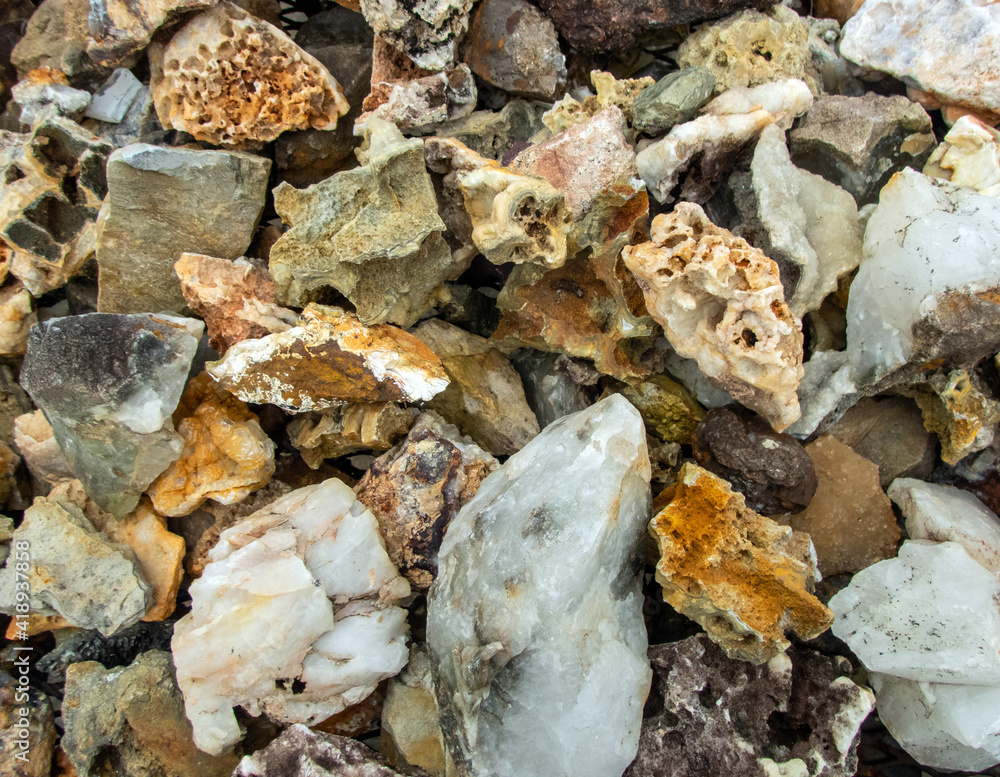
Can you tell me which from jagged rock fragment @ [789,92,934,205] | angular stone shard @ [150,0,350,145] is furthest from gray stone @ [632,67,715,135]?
angular stone shard @ [150,0,350,145]

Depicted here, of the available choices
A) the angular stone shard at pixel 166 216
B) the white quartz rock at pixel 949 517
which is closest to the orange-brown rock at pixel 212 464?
the angular stone shard at pixel 166 216

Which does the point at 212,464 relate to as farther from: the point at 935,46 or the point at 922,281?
the point at 935,46

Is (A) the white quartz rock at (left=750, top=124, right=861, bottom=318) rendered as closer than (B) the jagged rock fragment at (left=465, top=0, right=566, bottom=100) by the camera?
Yes

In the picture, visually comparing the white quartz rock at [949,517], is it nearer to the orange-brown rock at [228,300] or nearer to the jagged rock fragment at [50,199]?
the orange-brown rock at [228,300]

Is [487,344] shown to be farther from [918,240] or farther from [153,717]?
[153,717]

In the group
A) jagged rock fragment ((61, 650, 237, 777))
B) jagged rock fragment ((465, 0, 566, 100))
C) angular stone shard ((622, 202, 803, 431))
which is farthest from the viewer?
jagged rock fragment ((465, 0, 566, 100))

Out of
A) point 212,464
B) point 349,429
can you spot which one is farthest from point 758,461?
point 212,464

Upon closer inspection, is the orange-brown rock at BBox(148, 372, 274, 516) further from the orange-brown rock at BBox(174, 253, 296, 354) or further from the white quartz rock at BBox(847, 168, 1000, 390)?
the white quartz rock at BBox(847, 168, 1000, 390)
